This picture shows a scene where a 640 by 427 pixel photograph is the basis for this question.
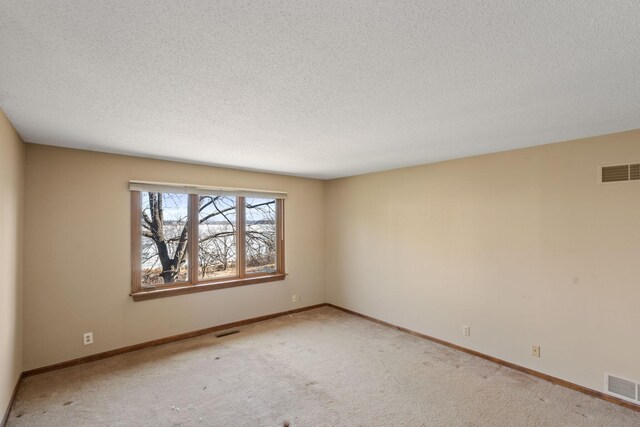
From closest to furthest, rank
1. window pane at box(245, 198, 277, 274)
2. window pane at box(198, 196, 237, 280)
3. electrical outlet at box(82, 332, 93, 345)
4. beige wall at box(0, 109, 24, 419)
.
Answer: beige wall at box(0, 109, 24, 419), electrical outlet at box(82, 332, 93, 345), window pane at box(198, 196, 237, 280), window pane at box(245, 198, 277, 274)

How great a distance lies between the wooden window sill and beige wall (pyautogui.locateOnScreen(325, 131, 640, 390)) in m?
1.57

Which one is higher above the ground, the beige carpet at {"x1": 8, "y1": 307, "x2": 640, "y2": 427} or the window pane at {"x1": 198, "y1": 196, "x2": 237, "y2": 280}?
the window pane at {"x1": 198, "y1": 196, "x2": 237, "y2": 280}

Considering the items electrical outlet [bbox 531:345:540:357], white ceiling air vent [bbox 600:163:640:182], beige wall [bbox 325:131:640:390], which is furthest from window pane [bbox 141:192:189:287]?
white ceiling air vent [bbox 600:163:640:182]

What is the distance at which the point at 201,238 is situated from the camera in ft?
13.4

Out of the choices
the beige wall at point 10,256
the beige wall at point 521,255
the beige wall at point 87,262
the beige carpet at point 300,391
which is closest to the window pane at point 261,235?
the beige wall at point 87,262

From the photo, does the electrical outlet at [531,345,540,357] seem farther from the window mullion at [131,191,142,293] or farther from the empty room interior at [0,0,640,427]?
the window mullion at [131,191,142,293]

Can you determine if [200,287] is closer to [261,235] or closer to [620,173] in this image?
[261,235]

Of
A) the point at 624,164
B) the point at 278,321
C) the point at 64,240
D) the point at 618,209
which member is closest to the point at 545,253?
the point at 618,209

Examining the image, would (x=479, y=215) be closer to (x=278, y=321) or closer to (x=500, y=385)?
(x=500, y=385)

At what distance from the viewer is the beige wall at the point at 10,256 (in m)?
2.16

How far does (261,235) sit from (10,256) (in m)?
2.78

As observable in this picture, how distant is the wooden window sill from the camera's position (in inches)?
139

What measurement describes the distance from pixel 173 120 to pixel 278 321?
10.6ft

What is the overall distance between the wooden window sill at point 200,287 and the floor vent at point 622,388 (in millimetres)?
3743
